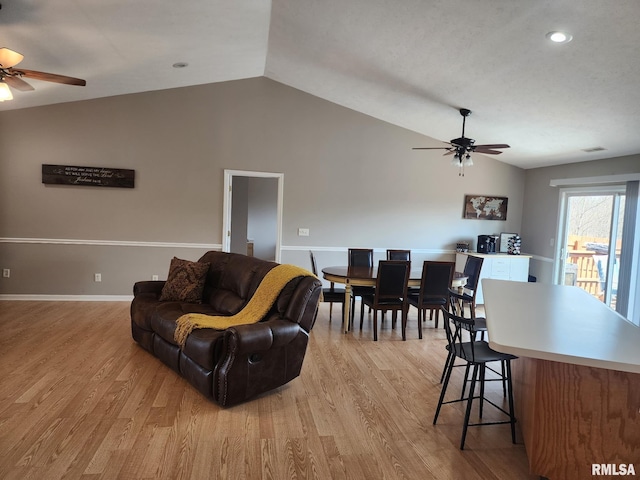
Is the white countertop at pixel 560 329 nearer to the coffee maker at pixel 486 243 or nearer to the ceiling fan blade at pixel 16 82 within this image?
the coffee maker at pixel 486 243

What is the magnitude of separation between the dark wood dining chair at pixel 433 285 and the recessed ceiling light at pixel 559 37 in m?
2.46

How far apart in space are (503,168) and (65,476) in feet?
23.5

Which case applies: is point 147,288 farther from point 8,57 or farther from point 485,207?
point 485,207

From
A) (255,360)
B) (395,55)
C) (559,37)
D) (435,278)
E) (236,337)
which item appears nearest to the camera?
(236,337)

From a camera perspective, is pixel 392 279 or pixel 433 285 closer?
pixel 392 279

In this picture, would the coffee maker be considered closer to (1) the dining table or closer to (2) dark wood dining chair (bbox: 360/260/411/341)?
(1) the dining table

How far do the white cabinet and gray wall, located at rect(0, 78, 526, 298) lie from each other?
0.63m

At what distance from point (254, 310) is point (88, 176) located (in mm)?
3958

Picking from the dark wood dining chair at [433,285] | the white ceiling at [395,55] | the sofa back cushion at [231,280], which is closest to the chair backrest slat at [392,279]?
the dark wood dining chair at [433,285]

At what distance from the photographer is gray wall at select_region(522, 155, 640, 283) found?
609 centimetres

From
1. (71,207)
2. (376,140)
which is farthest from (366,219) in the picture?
(71,207)

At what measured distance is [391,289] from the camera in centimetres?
465

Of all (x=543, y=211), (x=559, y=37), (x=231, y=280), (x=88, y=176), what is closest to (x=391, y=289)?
(x=231, y=280)

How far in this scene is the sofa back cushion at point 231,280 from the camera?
361 cm
